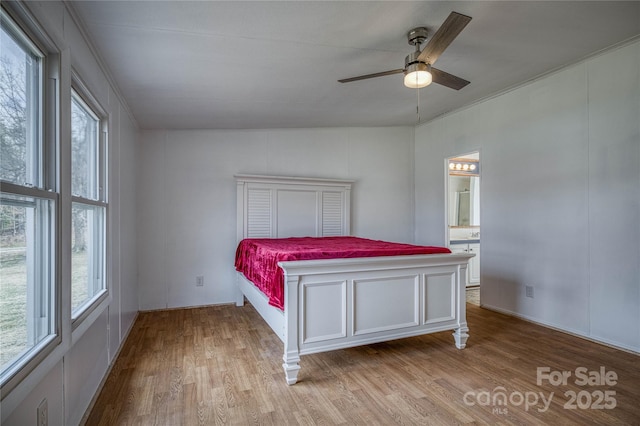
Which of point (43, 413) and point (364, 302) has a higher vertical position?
point (364, 302)

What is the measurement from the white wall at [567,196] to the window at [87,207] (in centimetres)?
398

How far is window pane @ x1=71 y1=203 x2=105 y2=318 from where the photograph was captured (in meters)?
1.95

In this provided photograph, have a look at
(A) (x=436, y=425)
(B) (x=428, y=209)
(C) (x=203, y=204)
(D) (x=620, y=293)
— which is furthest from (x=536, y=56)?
(C) (x=203, y=204)

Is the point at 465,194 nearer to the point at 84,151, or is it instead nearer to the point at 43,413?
the point at 84,151

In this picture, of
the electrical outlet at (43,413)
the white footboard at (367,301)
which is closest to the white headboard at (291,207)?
the white footboard at (367,301)

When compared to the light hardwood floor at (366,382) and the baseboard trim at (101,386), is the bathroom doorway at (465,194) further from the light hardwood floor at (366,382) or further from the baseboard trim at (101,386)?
the baseboard trim at (101,386)

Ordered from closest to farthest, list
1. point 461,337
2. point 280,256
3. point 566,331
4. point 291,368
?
point 291,368, point 280,256, point 461,337, point 566,331

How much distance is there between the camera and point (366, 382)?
230 centimetres

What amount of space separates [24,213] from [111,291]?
1436 mm

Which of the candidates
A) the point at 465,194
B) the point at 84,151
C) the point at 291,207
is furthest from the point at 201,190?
the point at 465,194

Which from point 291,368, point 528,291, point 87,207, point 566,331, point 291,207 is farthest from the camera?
point 291,207

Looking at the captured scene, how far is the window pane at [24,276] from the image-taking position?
1211 millimetres

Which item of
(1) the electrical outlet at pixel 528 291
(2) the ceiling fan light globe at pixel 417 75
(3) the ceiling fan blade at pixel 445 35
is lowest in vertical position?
(1) the electrical outlet at pixel 528 291

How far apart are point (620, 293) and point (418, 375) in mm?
1947
